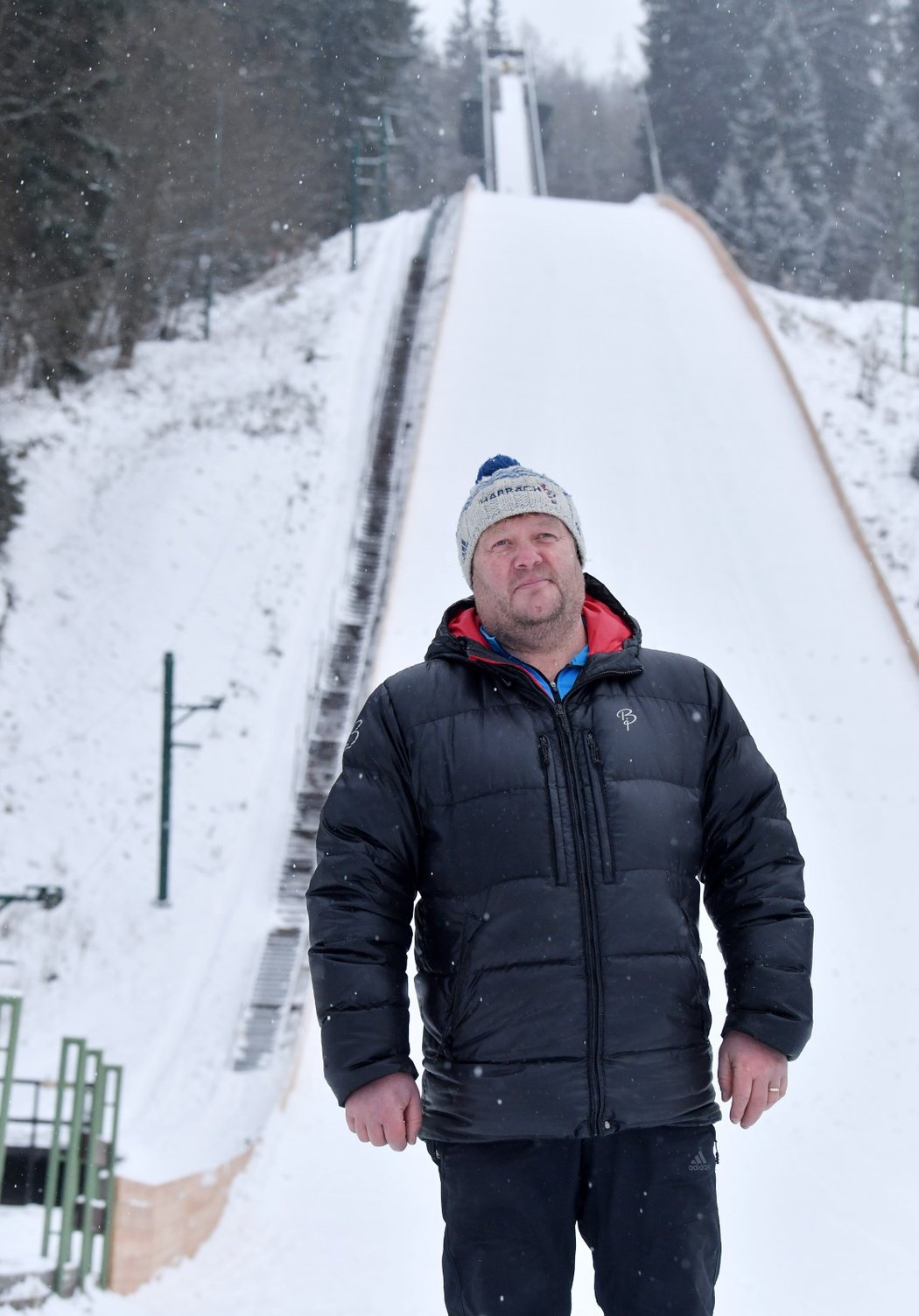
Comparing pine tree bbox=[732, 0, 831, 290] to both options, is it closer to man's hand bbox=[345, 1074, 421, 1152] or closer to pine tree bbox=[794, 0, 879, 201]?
pine tree bbox=[794, 0, 879, 201]

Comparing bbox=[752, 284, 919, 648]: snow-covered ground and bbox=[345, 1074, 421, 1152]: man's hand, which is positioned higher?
bbox=[752, 284, 919, 648]: snow-covered ground

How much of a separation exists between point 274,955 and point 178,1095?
4.74ft

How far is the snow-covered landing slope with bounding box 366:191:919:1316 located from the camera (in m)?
5.47

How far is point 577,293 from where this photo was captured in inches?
789

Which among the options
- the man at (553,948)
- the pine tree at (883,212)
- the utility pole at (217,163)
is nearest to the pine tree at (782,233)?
the pine tree at (883,212)

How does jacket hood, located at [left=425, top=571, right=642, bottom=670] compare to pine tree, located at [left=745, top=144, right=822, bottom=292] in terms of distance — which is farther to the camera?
pine tree, located at [left=745, top=144, right=822, bottom=292]

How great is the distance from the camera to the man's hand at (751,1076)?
2049mm

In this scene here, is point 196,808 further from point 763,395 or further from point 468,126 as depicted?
point 468,126

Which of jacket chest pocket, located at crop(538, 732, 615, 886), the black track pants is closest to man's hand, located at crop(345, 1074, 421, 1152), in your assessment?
the black track pants

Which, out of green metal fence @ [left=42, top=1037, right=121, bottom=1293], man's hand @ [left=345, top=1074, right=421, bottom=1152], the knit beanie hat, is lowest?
green metal fence @ [left=42, top=1037, right=121, bottom=1293]

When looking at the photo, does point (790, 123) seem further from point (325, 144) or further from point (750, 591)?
point (750, 591)

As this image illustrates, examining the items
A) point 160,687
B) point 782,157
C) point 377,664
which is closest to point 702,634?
point 377,664

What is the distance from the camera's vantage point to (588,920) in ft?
6.59

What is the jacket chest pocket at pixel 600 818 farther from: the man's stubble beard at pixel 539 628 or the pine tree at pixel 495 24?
the pine tree at pixel 495 24
